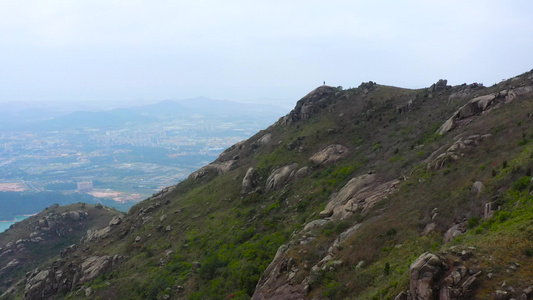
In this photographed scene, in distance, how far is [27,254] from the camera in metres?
64.4

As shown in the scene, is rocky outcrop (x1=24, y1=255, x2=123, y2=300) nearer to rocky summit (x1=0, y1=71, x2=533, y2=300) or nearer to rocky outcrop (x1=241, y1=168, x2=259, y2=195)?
rocky summit (x1=0, y1=71, x2=533, y2=300)

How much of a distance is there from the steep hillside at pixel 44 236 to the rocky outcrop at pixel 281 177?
33.0 meters

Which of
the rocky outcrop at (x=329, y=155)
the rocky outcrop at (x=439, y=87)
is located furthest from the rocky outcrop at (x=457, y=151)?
the rocky outcrop at (x=439, y=87)

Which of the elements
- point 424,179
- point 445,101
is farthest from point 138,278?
point 445,101

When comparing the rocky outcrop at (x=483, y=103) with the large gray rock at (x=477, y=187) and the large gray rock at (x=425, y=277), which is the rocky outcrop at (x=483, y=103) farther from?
the large gray rock at (x=425, y=277)

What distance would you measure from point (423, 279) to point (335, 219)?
1291 centimetres

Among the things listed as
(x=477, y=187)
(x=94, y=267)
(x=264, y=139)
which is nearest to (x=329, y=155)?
(x=264, y=139)

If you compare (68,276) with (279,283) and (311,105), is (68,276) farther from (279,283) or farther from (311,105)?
(311,105)

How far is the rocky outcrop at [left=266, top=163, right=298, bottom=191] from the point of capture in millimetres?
39938

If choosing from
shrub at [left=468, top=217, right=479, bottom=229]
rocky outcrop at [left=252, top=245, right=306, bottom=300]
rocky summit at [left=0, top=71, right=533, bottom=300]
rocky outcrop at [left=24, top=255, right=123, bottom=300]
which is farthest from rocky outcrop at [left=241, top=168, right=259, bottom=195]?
shrub at [left=468, top=217, right=479, bottom=229]

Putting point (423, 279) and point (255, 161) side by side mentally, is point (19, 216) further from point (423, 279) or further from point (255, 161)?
point (423, 279)

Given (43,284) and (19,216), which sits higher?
(43,284)

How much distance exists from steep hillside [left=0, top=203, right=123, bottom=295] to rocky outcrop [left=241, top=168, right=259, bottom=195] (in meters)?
29.3

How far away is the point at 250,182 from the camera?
42.6 meters
